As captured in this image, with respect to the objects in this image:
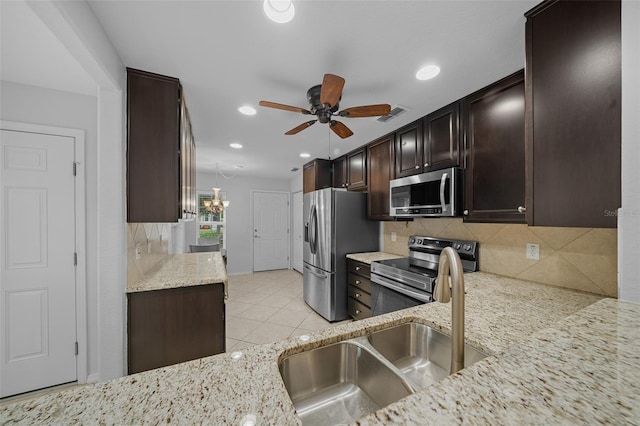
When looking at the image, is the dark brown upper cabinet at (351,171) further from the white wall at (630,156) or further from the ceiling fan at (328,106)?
the white wall at (630,156)

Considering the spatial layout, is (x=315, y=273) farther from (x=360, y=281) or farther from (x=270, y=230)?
(x=270, y=230)

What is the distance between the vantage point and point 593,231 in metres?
1.54

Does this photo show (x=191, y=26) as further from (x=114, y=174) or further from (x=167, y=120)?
(x=114, y=174)

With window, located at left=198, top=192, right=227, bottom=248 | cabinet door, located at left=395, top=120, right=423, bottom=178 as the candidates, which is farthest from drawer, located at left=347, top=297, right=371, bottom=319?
window, located at left=198, top=192, right=227, bottom=248

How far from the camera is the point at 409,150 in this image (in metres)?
2.53

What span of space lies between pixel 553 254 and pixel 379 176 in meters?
1.73

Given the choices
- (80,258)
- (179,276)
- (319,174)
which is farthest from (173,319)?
(319,174)

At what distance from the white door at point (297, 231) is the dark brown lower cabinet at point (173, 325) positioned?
13.1 feet

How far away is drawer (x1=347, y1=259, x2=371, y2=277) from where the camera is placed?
2.79m

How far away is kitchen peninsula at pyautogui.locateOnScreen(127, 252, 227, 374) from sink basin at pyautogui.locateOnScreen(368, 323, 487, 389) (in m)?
1.30

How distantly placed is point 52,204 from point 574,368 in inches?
117

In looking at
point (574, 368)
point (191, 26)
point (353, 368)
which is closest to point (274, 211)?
point (191, 26)

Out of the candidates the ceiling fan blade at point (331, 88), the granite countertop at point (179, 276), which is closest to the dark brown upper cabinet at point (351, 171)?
the ceiling fan blade at point (331, 88)

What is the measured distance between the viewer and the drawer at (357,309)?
2818mm
